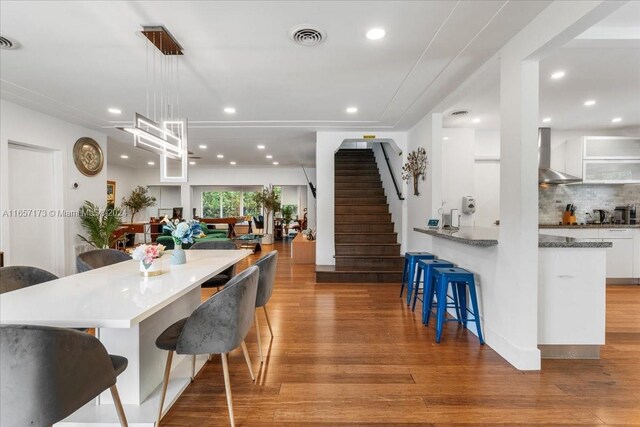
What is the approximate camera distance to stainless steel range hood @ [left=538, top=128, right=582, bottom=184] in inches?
189

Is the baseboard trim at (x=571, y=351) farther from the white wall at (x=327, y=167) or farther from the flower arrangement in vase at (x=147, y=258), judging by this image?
the white wall at (x=327, y=167)

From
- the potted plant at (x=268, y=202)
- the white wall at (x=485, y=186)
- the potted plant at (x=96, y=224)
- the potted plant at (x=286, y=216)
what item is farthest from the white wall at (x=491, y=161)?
the potted plant at (x=286, y=216)

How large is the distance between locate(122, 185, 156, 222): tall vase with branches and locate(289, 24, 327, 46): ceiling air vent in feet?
33.0

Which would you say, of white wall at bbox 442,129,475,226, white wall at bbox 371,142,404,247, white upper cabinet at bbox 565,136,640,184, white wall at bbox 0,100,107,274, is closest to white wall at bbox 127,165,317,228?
white wall at bbox 371,142,404,247

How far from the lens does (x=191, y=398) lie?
6.59ft

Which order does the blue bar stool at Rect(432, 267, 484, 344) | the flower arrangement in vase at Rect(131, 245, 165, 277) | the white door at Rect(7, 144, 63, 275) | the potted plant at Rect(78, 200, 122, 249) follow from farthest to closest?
the potted plant at Rect(78, 200, 122, 249), the white door at Rect(7, 144, 63, 275), the blue bar stool at Rect(432, 267, 484, 344), the flower arrangement in vase at Rect(131, 245, 165, 277)

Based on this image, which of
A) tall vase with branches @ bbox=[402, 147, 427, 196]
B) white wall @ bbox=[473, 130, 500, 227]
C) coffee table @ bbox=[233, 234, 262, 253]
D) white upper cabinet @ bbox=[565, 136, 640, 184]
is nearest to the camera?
tall vase with branches @ bbox=[402, 147, 427, 196]

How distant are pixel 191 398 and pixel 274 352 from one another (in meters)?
0.78

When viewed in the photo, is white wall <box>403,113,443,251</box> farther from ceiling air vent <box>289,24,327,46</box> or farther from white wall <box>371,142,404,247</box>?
ceiling air vent <box>289,24,327,46</box>

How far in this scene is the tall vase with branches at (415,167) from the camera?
4.59 metres

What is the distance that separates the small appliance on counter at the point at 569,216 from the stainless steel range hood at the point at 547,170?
530mm

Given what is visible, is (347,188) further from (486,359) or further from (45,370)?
(45,370)

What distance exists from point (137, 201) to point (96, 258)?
347 inches

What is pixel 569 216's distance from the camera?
16.7 ft
